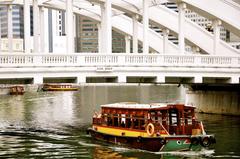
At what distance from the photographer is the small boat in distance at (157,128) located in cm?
2822

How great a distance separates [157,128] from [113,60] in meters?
5.17

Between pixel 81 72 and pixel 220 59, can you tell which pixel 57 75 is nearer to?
pixel 81 72

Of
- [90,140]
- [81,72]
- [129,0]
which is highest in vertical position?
[129,0]

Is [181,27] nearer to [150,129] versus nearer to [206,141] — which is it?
[150,129]

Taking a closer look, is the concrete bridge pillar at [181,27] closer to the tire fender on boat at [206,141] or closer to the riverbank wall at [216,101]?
the riverbank wall at [216,101]

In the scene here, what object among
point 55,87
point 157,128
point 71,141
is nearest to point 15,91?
point 55,87

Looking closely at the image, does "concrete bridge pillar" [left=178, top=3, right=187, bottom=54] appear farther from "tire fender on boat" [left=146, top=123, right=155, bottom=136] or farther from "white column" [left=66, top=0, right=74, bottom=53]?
"tire fender on boat" [left=146, top=123, right=155, bottom=136]

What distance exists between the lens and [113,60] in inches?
1246

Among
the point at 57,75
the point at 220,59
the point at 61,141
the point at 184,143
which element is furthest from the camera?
the point at 220,59

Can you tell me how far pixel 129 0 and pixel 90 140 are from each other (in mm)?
10929

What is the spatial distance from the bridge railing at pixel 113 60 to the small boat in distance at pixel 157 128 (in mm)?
2663

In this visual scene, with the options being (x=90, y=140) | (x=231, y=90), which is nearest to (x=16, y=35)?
(x=231, y=90)

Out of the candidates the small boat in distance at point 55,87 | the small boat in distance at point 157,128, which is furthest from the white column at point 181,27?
the small boat in distance at point 55,87

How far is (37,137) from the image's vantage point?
A: 33969mm
